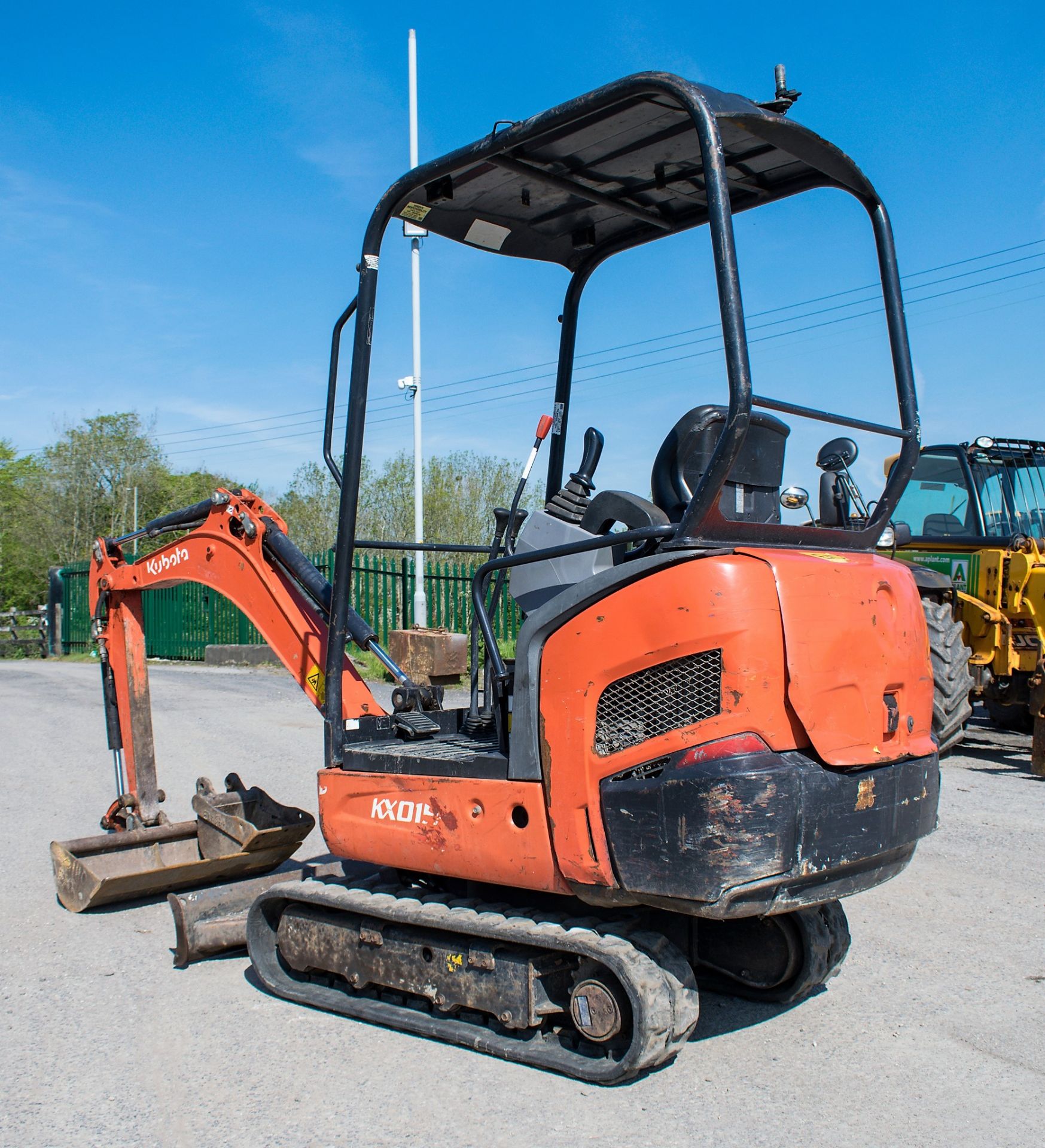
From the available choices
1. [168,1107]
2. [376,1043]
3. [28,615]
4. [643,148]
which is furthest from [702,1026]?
[28,615]

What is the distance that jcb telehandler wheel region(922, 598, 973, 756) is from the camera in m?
8.52

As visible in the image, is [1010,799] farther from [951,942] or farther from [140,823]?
[140,823]

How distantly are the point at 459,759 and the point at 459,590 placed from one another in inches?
536

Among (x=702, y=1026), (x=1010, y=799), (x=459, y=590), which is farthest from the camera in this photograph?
(x=459, y=590)

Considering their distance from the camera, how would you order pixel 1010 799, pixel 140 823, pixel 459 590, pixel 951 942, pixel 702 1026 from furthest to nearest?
1. pixel 459 590
2. pixel 1010 799
3. pixel 140 823
4. pixel 951 942
5. pixel 702 1026

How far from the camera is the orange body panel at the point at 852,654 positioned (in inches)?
123

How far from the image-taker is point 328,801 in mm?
4109

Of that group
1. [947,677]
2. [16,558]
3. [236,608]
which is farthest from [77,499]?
[947,677]

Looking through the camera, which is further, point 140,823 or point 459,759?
point 140,823

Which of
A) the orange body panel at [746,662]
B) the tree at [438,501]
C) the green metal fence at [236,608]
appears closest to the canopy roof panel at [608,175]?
the orange body panel at [746,662]

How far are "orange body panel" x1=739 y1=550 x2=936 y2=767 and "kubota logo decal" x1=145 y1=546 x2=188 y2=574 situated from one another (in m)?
3.32

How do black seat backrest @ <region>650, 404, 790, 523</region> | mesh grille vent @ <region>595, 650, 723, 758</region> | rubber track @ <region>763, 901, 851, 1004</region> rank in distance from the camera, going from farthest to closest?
rubber track @ <region>763, 901, 851, 1004</region> → black seat backrest @ <region>650, 404, 790, 523</region> → mesh grille vent @ <region>595, 650, 723, 758</region>

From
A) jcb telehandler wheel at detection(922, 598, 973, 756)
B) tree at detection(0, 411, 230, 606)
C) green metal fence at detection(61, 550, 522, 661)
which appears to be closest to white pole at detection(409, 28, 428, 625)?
green metal fence at detection(61, 550, 522, 661)

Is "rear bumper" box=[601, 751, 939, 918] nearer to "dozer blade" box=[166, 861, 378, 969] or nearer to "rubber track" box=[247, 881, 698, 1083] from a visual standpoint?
"rubber track" box=[247, 881, 698, 1083]
